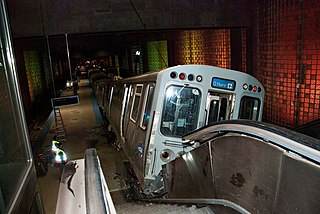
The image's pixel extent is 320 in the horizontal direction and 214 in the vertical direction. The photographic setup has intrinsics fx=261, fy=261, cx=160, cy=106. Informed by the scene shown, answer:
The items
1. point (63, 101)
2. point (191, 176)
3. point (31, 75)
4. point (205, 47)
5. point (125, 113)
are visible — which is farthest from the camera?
point (31, 75)

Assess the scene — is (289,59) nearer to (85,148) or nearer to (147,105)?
(147,105)

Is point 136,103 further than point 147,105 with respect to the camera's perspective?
Yes

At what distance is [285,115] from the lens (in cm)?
893

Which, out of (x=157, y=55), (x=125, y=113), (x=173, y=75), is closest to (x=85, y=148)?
(x=125, y=113)

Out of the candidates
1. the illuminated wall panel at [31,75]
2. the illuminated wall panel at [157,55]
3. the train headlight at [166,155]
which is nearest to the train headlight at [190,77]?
the train headlight at [166,155]

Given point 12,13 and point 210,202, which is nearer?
point 210,202

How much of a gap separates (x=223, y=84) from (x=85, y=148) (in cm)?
729

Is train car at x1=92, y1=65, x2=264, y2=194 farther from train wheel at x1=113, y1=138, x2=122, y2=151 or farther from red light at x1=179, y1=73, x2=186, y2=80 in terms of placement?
train wheel at x1=113, y1=138, x2=122, y2=151

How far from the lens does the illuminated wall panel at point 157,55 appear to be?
60.4 ft

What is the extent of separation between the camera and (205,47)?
1333 centimetres

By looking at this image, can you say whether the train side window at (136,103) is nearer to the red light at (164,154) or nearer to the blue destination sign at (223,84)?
the red light at (164,154)

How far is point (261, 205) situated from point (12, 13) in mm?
8735

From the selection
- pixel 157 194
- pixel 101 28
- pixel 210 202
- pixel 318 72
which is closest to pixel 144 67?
pixel 101 28

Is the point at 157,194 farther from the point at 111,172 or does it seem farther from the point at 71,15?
the point at 71,15
